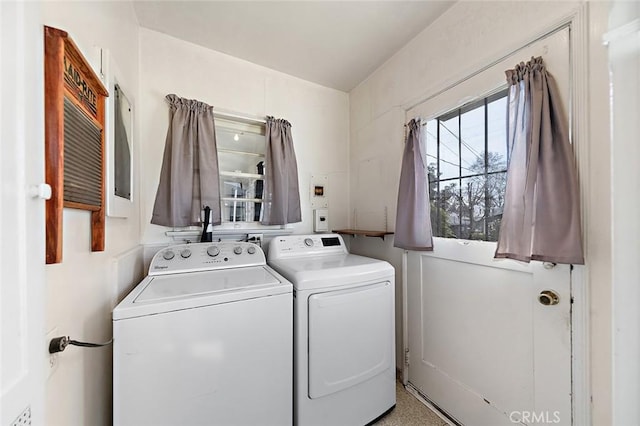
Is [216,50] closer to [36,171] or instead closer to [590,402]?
[36,171]

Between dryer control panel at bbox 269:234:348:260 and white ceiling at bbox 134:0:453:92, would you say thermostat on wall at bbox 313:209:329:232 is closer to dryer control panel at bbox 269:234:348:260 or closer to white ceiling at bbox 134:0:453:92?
dryer control panel at bbox 269:234:348:260

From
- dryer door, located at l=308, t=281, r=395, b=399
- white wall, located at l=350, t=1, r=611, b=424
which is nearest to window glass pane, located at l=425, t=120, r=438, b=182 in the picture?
white wall, located at l=350, t=1, r=611, b=424

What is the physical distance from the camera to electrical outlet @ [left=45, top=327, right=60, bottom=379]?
648 mm

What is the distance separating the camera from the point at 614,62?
622mm

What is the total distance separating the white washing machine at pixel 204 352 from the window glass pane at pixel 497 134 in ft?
4.35

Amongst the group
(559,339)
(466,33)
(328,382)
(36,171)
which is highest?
(466,33)

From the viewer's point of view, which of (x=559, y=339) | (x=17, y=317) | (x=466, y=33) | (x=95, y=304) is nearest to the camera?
(x=17, y=317)

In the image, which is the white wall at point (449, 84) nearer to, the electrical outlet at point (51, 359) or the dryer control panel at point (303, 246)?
the dryer control panel at point (303, 246)

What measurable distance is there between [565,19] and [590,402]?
1625 millimetres

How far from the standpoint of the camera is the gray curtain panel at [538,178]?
1.03m

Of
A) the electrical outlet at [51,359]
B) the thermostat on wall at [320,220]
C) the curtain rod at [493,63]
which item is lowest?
the electrical outlet at [51,359]

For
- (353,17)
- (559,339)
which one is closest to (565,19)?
(353,17)

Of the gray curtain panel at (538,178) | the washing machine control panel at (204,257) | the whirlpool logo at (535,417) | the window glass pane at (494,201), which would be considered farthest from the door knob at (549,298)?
the washing machine control panel at (204,257)

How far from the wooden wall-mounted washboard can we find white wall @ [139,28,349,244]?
0.89 m
